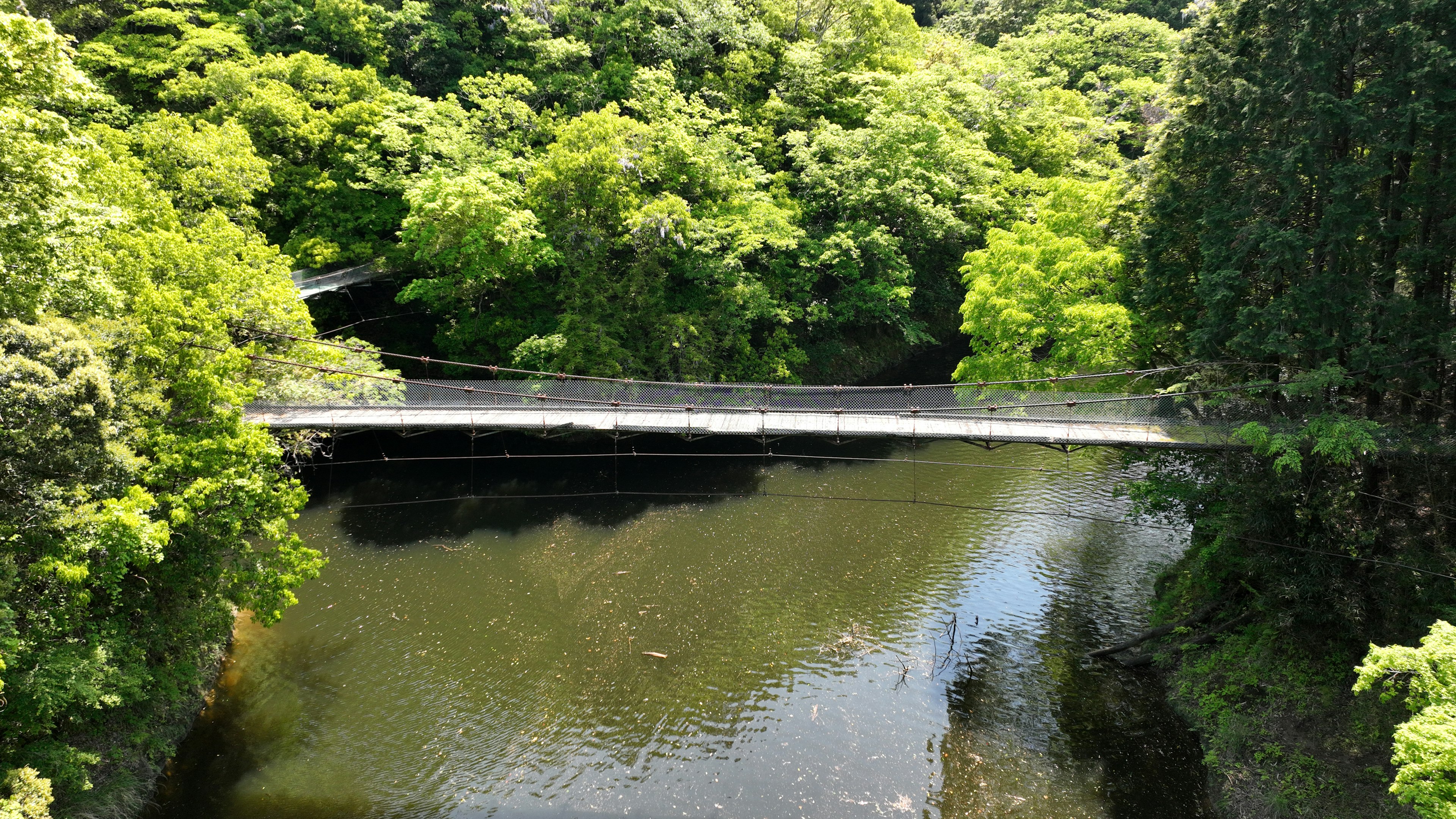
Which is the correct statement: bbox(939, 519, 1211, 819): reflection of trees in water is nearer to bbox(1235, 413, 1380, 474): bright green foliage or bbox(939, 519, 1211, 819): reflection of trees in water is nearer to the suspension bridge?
the suspension bridge

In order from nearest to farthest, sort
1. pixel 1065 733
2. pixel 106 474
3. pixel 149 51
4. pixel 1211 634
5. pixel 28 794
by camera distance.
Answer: pixel 28 794, pixel 106 474, pixel 1065 733, pixel 1211 634, pixel 149 51

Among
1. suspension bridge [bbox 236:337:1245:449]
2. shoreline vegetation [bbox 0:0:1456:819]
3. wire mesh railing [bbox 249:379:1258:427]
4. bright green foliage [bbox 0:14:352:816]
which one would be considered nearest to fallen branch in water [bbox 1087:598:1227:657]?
shoreline vegetation [bbox 0:0:1456:819]

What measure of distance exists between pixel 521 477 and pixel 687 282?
7537 millimetres

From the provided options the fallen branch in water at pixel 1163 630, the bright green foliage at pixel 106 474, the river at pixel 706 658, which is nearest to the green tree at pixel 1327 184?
the fallen branch in water at pixel 1163 630

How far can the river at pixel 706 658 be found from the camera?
33.1 feet

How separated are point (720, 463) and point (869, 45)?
18277 millimetres

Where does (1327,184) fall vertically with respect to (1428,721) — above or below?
above

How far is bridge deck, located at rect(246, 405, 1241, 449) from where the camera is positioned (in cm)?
1350

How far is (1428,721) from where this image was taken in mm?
5895

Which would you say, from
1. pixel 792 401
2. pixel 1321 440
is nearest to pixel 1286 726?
pixel 1321 440

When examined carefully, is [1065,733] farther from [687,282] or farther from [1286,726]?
[687,282]

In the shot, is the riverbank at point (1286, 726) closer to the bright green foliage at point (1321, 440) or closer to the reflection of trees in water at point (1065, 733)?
the reflection of trees in water at point (1065, 733)

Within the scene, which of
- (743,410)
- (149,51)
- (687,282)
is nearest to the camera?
(743,410)

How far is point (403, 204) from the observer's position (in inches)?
857
